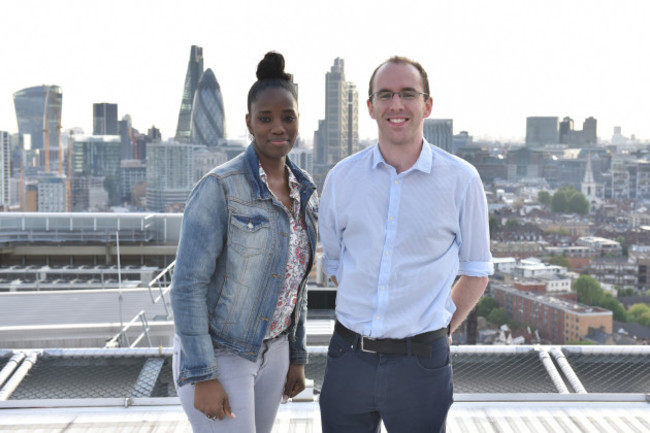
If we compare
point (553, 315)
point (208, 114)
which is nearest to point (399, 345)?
point (553, 315)

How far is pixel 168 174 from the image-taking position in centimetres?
6025

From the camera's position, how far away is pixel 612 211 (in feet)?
177

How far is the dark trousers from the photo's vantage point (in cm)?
116

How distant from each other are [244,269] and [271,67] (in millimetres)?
307

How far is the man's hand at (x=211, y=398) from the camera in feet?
3.52

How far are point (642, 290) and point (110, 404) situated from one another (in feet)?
134

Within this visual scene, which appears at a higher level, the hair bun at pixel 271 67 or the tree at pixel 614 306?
the hair bun at pixel 271 67

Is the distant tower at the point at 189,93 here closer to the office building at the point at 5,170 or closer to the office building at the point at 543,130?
the office building at the point at 5,170

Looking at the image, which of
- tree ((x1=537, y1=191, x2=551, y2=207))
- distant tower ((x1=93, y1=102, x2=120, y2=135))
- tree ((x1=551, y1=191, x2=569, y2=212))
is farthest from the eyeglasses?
distant tower ((x1=93, y1=102, x2=120, y2=135))

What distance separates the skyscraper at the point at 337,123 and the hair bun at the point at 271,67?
5137 cm

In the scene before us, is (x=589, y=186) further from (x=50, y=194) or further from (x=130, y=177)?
(x=50, y=194)

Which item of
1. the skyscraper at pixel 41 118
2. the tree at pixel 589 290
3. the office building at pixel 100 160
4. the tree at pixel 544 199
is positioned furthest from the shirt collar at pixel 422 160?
the skyscraper at pixel 41 118

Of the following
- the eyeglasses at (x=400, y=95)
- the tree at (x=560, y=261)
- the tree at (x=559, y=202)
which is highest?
the eyeglasses at (x=400, y=95)

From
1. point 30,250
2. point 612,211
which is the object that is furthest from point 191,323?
point 612,211
